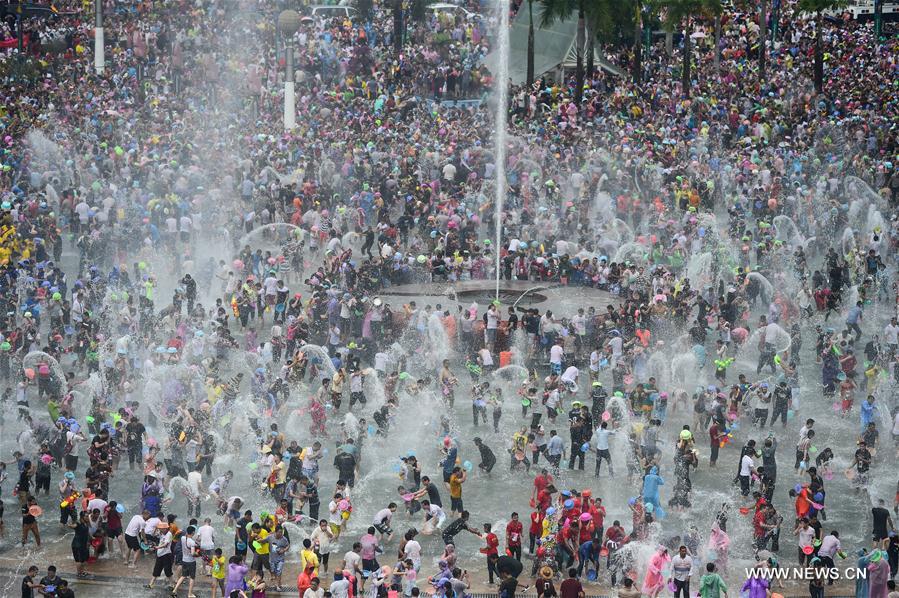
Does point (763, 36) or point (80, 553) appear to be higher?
point (763, 36)

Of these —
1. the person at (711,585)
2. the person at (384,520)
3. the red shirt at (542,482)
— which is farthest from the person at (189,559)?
the person at (711,585)

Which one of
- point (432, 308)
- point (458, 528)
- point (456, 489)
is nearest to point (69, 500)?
point (456, 489)

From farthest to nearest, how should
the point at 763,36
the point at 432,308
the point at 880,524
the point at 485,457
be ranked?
the point at 763,36, the point at 432,308, the point at 485,457, the point at 880,524

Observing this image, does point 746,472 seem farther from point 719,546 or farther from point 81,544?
point 81,544

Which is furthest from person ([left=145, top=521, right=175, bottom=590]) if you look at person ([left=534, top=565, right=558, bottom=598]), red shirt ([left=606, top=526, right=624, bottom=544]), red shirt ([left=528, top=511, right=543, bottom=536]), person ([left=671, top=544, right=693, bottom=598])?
person ([left=671, top=544, right=693, bottom=598])

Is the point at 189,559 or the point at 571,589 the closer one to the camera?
the point at 571,589

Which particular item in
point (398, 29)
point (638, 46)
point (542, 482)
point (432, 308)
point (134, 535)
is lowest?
point (134, 535)

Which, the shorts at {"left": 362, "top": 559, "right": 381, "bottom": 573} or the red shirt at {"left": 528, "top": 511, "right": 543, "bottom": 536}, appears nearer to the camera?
the shorts at {"left": 362, "top": 559, "right": 381, "bottom": 573}

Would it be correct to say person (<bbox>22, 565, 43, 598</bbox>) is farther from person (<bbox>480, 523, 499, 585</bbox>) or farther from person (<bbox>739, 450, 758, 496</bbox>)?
person (<bbox>739, 450, 758, 496</bbox>)
